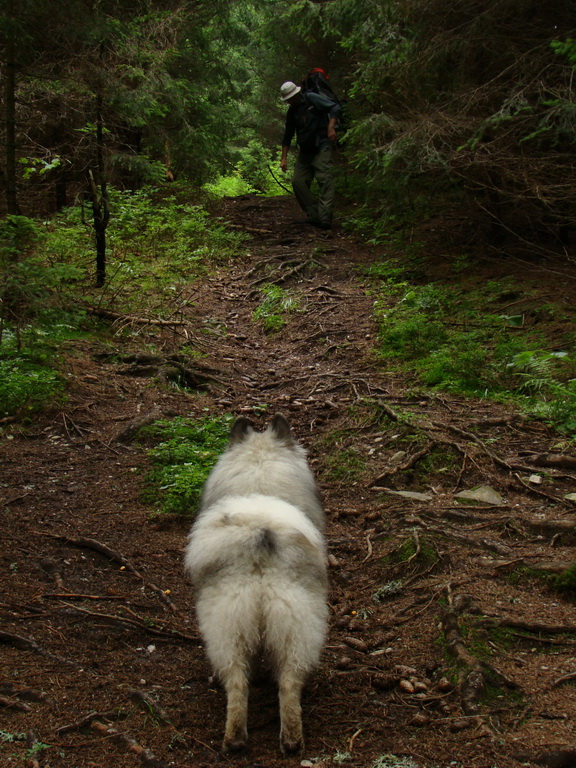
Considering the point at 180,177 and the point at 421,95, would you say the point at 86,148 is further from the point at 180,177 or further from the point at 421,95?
the point at 180,177

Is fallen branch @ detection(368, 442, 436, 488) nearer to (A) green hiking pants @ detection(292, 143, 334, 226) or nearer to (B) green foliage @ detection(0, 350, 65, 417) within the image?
(B) green foliage @ detection(0, 350, 65, 417)

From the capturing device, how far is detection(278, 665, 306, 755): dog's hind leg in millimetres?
2666

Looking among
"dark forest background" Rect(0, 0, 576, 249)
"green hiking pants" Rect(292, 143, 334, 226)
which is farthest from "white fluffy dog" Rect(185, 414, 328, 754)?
"green hiking pants" Rect(292, 143, 334, 226)

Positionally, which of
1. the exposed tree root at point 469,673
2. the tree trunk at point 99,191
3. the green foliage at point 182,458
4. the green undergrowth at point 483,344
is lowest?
the exposed tree root at point 469,673

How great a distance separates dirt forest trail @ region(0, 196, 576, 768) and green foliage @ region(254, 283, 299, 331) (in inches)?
102

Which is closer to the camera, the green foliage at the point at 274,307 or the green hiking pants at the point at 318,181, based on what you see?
the green foliage at the point at 274,307

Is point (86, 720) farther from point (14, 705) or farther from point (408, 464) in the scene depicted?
point (408, 464)

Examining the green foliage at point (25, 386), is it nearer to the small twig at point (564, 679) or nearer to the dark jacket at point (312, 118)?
the small twig at point (564, 679)

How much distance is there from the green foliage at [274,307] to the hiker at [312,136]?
10.4 feet

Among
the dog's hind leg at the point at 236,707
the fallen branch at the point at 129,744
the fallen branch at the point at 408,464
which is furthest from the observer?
the fallen branch at the point at 408,464

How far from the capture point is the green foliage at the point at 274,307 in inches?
391

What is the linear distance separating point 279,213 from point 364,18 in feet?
20.0

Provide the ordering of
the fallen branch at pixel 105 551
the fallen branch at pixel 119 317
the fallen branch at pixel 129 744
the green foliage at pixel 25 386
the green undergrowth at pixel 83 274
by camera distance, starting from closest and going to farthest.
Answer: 1. the fallen branch at pixel 129 744
2. the fallen branch at pixel 105 551
3. the green foliage at pixel 25 386
4. the green undergrowth at pixel 83 274
5. the fallen branch at pixel 119 317

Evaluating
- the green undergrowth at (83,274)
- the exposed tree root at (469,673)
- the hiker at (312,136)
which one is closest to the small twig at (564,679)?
the exposed tree root at (469,673)
